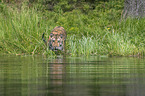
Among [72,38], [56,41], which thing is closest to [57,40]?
[56,41]

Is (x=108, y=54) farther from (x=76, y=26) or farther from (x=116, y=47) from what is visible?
(x=76, y=26)

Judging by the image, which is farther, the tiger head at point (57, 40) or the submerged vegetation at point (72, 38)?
the tiger head at point (57, 40)

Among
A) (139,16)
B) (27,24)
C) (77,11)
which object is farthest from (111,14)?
(27,24)

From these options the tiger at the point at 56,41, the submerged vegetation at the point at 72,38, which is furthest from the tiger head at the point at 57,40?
the submerged vegetation at the point at 72,38

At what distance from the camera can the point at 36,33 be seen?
1110 cm

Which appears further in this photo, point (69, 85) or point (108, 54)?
point (108, 54)

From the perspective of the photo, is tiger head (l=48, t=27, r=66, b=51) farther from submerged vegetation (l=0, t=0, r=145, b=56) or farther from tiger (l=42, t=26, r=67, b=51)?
submerged vegetation (l=0, t=0, r=145, b=56)

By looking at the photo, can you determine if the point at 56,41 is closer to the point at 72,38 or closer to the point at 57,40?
the point at 57,40

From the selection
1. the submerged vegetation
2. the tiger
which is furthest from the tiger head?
the submerged vegetation

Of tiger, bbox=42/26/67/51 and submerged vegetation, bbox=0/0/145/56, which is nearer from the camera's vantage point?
submerged vegetation, bbox=0/0/145/56

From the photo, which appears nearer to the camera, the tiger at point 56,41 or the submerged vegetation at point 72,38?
the submerged vegetation at point 72,38

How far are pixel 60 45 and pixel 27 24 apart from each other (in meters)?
1.74

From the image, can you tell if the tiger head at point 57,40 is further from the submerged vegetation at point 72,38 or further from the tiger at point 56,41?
the submerged vegetation at point 72,38

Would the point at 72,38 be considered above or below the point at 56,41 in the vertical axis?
above
